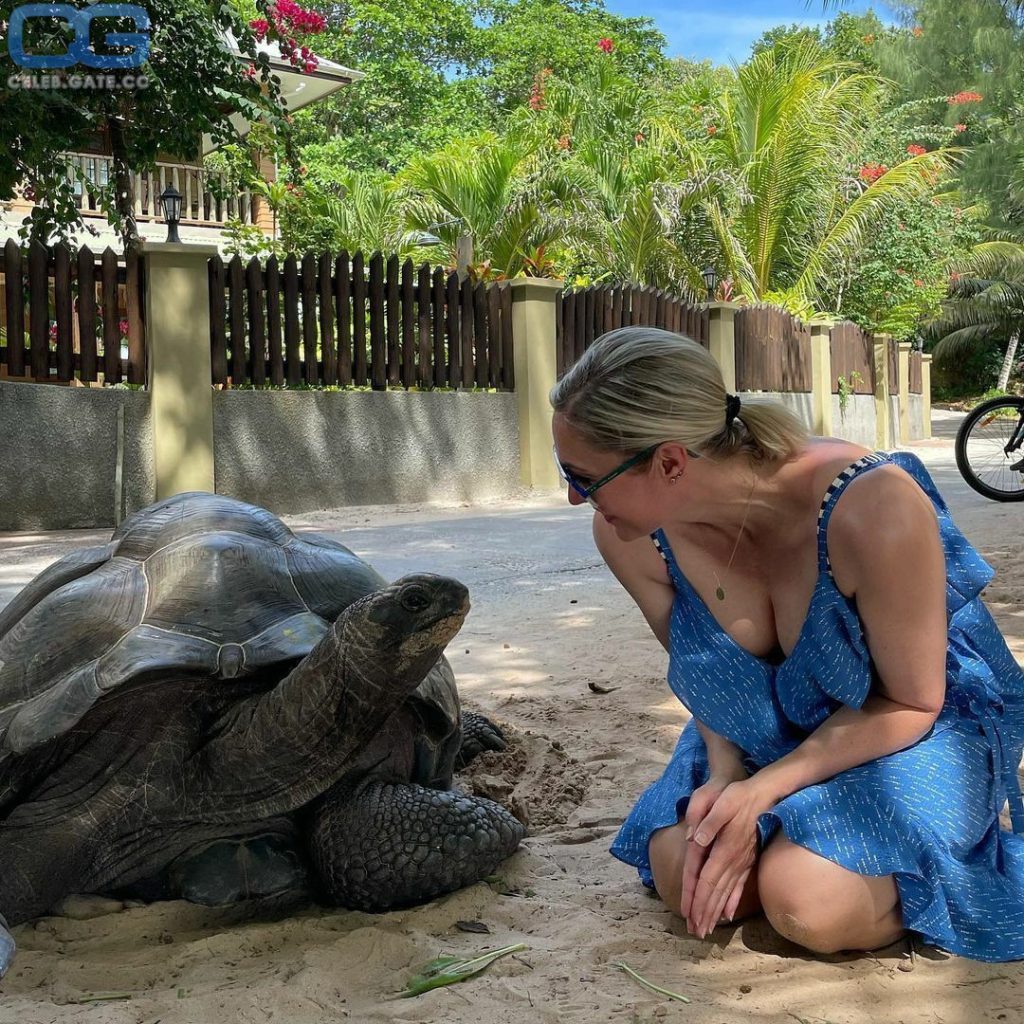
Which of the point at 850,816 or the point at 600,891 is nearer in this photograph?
the point at 850,816

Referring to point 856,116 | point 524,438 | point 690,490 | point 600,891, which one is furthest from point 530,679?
point 856,116

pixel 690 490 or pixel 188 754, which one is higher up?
pixel 690 490

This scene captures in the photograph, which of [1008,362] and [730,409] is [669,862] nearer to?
[730,409]

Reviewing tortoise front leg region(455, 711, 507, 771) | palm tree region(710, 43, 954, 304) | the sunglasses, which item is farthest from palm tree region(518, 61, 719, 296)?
the sunglasses

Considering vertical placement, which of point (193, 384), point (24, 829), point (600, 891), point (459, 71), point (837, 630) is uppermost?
point (459, 71)

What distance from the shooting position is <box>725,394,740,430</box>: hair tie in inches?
81.0

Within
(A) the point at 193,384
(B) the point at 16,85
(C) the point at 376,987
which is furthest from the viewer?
(A) the point at 193,384

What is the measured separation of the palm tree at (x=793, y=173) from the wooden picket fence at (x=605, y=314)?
15.2 ft

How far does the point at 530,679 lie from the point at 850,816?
2.14 metres

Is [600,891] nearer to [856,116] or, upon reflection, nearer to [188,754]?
[188,754]

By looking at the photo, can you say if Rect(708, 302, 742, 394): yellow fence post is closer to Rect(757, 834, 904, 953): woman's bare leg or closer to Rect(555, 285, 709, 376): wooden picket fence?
Rect(555, 285, 709, 376): wooden picket fence

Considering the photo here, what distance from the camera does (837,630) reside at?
199 centimetres

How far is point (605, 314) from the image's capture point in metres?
11.6

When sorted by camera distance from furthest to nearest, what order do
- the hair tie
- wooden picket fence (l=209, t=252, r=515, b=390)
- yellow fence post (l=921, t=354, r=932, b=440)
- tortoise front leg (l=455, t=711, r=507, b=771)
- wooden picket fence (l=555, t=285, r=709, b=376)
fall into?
yellow fence post (l=921, t=354, r=932, b=440) < wooden picket fence (l=555, t=285, r=709, b=376) < wooden picket fence (l=209, t=252, r=515, b=390) < tortoise front leg (l=455, t=711, r=507, b=771) < the hair tie
